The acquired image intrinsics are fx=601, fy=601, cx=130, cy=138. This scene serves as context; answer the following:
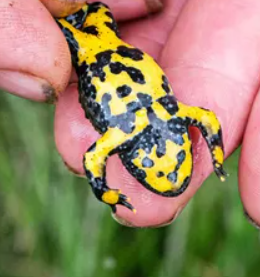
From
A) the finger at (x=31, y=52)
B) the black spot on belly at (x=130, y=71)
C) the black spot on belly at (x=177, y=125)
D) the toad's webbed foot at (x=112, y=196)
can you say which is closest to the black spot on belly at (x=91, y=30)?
the black spot on belly at (x=130, y=71)

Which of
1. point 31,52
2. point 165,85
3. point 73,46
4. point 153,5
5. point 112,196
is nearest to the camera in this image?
point 31,52

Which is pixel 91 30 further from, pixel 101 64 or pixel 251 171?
pixel 251 171

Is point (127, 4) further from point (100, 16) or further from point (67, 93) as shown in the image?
point (67, 93)

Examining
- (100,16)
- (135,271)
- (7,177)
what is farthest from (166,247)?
(100,16)

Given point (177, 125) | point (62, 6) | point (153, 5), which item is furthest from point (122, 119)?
point (153, 5)

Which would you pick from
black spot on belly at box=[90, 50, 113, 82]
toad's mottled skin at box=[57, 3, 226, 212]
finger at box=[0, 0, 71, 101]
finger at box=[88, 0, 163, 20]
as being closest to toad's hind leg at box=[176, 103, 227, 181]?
toad's mottled skin at box=[57, 3, 226, 212]
